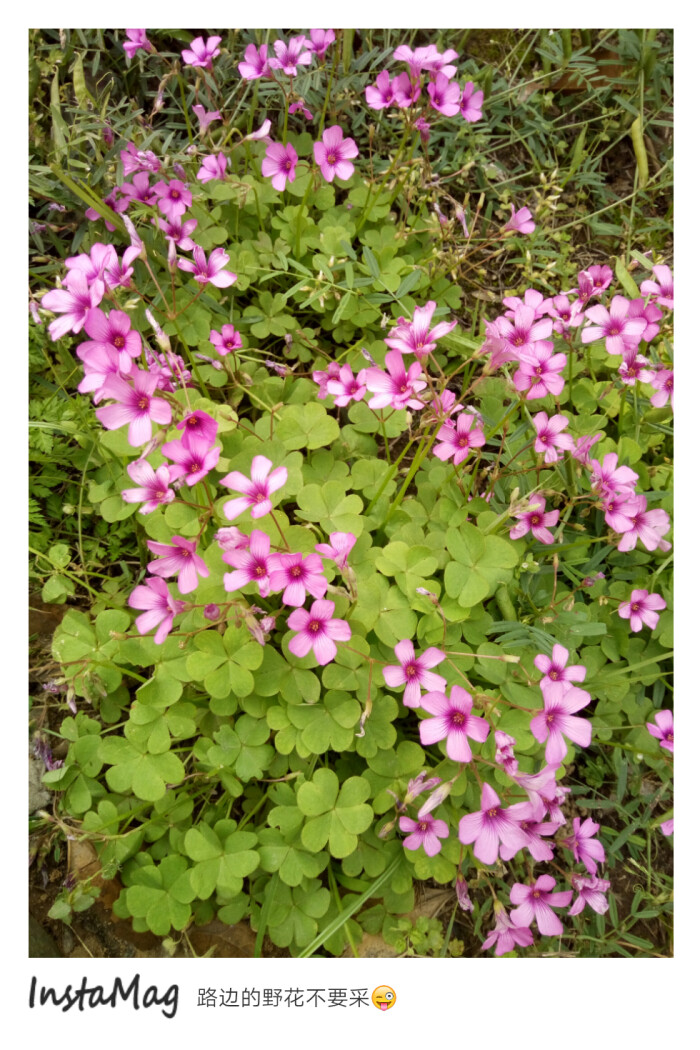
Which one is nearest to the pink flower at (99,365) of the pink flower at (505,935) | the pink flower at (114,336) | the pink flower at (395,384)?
the pink flower at (114,336)

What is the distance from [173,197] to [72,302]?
842 mm

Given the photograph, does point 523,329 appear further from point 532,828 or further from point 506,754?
point 532,828

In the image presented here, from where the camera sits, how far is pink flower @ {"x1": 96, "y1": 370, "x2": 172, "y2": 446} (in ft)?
5.72

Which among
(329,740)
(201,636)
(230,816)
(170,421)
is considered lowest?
(230,816)

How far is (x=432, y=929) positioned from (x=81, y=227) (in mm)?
2884

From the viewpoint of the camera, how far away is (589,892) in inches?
79.9

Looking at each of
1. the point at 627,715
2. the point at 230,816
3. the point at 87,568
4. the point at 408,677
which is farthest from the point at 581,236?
the point at 230,816

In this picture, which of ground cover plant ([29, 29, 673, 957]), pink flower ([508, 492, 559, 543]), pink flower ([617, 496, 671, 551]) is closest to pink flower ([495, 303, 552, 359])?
ground cover plant ([29, 29, 673, 957])

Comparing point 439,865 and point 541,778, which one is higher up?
point 541,778

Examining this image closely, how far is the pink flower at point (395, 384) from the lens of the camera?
1877mm

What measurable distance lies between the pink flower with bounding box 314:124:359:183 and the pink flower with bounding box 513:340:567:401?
1.06 meters

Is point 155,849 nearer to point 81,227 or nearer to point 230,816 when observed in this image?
point 230,816

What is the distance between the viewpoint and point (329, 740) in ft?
6.69

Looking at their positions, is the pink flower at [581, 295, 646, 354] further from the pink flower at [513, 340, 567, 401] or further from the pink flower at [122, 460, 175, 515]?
the pink flower at [122, 460, 175, 515]
